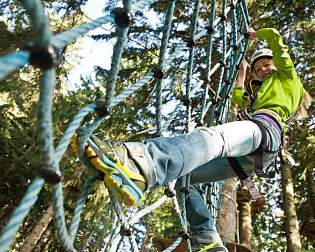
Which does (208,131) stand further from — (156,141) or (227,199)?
(227,199)

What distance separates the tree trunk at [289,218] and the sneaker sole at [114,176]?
224 inches

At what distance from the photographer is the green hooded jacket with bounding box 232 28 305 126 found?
226cm

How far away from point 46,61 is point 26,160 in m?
5.21

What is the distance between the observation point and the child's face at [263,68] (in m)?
2.71

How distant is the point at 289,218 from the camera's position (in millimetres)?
6742

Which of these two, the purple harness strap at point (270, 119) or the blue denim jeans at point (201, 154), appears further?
the purple harness strap at point (270, 119)

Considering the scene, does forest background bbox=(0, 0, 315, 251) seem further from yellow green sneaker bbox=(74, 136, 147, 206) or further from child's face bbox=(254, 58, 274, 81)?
yellow green sneaker bbox=(74, 136, 147, 206)

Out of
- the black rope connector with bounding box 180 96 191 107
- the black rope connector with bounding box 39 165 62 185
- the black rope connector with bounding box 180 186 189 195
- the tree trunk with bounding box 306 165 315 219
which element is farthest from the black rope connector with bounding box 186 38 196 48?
the tree trunk with bounding box 306 165 315 219

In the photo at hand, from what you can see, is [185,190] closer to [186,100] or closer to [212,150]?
[186,100]

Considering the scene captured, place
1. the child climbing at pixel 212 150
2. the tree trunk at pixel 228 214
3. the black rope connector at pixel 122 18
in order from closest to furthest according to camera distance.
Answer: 1. the black rope connector at pixel 122 18
2. the child climbing at pixel 212 150
3. the tree trunk at pixel 228 214

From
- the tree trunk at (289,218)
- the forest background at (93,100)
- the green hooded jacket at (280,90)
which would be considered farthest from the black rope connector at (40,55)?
the tree trunk at (289,218)

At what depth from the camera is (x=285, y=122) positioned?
2.33 meters

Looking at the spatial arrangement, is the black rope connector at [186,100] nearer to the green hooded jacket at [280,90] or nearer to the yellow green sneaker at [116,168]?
the green hooded jacket at [280,90]

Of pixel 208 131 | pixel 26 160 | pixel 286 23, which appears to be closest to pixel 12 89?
pixel 26 160
